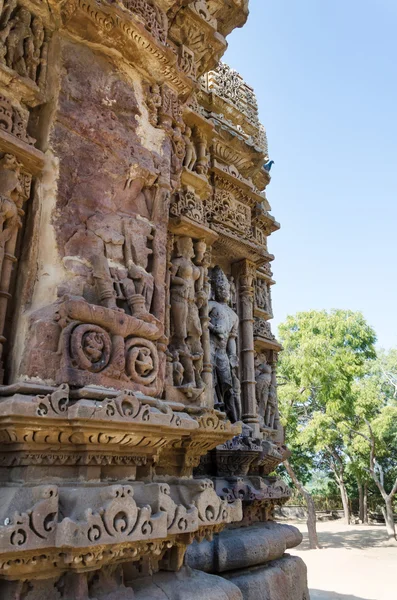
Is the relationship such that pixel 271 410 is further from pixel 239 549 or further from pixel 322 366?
pixel 322 366

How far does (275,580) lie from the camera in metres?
4.23

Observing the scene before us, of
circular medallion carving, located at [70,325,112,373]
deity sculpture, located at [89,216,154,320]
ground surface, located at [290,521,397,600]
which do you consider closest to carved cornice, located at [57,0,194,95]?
deity sculpture, located at [89,216,154,320]

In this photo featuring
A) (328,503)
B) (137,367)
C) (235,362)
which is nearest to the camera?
(137,367)

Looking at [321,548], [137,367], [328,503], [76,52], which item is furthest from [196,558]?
[328,503]

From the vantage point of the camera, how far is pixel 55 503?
86.4 inches

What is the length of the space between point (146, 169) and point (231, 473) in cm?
303

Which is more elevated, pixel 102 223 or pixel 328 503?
pixel 102 223

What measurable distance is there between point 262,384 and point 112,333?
12.0 feet

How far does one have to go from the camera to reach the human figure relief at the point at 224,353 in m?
5.08

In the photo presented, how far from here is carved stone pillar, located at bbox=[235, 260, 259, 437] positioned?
5.32 m

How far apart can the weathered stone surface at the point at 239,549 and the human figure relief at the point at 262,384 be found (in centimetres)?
136

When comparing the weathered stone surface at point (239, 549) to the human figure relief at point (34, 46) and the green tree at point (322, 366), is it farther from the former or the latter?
the green tree at point (322, 366)

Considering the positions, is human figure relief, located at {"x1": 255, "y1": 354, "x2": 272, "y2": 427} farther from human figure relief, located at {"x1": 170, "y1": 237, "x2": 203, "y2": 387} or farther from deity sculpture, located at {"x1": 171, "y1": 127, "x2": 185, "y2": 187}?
deity sculpture, located at {"x1": 171, "y1": 127, "x2": 185, "y2": 187}

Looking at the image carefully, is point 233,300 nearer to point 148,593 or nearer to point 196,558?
point 196,558
